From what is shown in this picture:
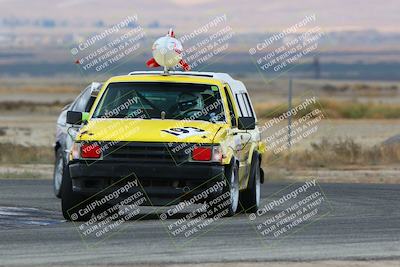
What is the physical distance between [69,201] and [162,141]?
4.53ft

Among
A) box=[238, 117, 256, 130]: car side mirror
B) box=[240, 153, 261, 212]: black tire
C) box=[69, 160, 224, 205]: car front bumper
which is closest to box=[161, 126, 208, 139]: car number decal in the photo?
box=[69, 160, 224, 205]: car front bumper

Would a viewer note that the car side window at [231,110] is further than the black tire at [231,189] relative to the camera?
Yes

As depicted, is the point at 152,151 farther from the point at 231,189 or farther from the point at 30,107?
the point at 30,107

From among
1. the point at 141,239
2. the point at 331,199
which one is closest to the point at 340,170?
the point at 331,199

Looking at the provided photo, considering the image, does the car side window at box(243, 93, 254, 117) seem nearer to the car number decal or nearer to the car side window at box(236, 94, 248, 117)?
the car side window at box(236, 94, 248, 117)

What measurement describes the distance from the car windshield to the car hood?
0.87 ft

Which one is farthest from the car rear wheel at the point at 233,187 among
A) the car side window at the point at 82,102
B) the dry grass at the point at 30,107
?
the dry grass at the point at 30,107

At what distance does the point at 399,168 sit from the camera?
30.3 m

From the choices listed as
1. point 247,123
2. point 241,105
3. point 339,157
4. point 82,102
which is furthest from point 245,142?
point 339,157

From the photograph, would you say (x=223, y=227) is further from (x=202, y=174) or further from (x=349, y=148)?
(x=349, y=148)

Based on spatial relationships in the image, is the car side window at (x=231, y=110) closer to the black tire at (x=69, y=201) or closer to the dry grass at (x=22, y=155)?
the black tire at (x=69, y=201)

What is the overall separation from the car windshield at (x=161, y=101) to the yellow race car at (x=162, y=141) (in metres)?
0.01

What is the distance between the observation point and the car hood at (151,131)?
50.7 ft

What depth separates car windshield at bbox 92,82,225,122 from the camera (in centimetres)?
1645
